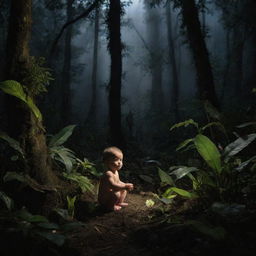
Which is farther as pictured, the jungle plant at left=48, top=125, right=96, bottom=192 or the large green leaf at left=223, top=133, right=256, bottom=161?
the jungle plant at left=48, top=125, right=96, bottom=192

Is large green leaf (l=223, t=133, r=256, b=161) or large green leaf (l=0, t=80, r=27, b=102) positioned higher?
large green leaf (l=0, t=80, r=27, b=102)

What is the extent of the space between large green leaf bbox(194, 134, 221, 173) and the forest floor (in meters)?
0.53

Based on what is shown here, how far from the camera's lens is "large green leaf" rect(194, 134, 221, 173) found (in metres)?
3.14

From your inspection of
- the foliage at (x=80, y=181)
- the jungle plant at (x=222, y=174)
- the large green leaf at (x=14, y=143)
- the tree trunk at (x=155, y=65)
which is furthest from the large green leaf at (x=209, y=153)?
the tree trunk at (x=155, y=65)

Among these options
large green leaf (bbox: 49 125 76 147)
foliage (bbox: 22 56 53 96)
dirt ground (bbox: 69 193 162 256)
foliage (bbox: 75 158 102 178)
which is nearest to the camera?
dirt ground (bbox: 69 193 162 256)

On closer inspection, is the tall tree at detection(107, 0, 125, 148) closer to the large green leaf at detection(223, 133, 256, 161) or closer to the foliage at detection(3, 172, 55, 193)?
the foliage at detection(3, 172, 55, 193)

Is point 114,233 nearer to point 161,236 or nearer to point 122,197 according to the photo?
point 161,236

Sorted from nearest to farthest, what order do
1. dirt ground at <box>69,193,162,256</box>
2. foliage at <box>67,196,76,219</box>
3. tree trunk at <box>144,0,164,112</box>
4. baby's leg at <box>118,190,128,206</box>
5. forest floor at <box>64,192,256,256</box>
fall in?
forest floor at <box>64,192,256,256</box>
dirt ground at <box>69,193,162,256</box>
foliage at <box>67,196,76,219</box>
baby's leg at <box>118,190,128,206</box>
tree trunk at <box>144,0,164,112</box>

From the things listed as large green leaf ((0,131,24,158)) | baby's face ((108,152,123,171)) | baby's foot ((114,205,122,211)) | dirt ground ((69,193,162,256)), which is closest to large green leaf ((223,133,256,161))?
dirt ground ((69,193,162,256))

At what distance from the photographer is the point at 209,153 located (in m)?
3.18

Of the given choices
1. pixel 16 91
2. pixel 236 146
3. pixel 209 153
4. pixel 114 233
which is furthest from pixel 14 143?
pixel 236 146

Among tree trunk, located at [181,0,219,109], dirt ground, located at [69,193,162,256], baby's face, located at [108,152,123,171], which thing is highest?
tree trunk, located at [181,0,219,109]

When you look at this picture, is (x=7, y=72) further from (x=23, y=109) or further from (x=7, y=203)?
(x=7, y=203)

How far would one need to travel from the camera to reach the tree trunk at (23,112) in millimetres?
3395
